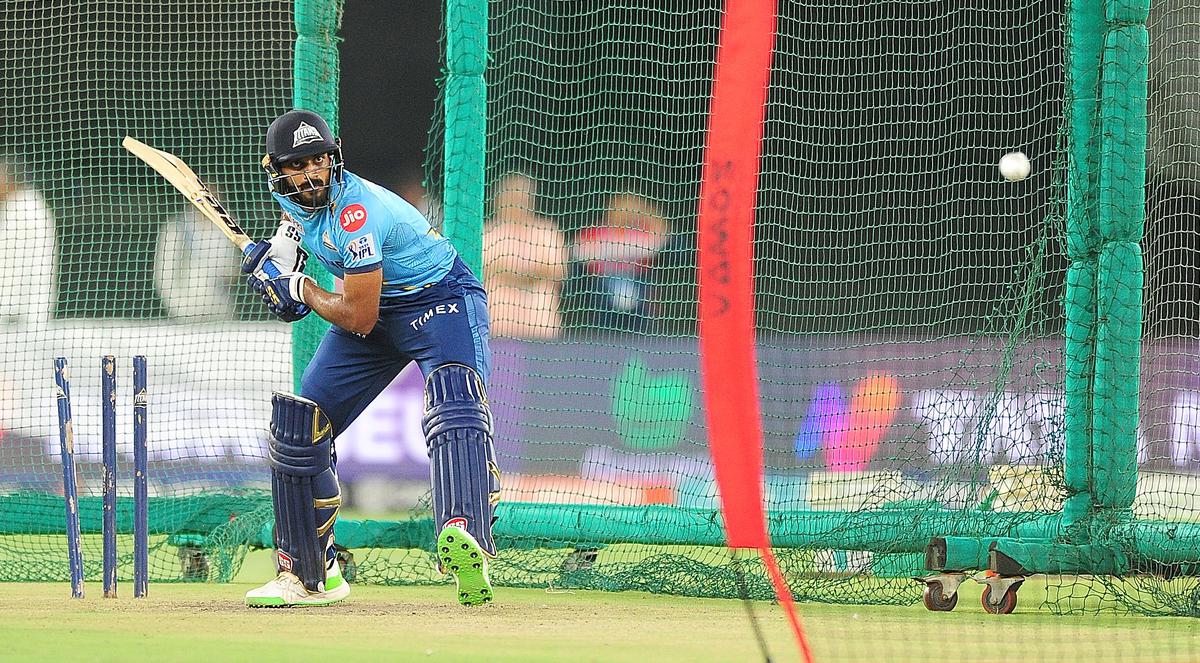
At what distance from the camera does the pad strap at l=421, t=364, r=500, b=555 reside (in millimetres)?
6043

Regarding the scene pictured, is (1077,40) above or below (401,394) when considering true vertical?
above

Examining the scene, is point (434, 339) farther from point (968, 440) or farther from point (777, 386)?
point (777, 386)

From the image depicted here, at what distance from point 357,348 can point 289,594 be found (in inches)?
42.3

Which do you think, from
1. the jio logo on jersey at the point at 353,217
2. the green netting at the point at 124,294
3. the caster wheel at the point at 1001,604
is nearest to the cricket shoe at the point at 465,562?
the jio logo on jersey at the point at 353,217

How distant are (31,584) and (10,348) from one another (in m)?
3.59

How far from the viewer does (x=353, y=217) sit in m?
6.02

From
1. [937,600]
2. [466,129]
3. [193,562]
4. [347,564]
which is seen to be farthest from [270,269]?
[937,600]

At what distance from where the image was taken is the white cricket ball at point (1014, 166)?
9.79 metres

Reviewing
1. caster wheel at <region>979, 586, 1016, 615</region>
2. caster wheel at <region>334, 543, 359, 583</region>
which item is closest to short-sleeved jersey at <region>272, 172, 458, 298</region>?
caster wheel at <region>334, 543, 359, 583</region>

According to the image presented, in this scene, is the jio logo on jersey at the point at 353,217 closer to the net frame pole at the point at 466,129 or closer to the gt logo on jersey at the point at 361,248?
the gt logo on jersey at the point at 361,248

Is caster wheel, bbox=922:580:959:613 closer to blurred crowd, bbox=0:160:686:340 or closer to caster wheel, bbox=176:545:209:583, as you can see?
blurred crowd, bbox=0:160:686:340

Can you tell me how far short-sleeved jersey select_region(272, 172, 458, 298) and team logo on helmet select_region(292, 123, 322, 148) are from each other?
0.21 meters

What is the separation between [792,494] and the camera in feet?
27.4

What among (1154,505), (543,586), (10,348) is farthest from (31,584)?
(1154,505)
